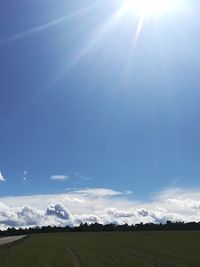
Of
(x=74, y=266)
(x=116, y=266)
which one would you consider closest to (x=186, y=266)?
(x=116, y=266)

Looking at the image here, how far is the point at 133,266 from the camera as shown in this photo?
29.8 metres

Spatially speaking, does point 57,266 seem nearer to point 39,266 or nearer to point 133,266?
point 39,266

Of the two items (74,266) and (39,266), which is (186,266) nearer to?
(74,266)

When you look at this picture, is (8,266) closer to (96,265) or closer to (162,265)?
(96,265)

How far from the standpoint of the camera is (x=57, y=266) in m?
29.9

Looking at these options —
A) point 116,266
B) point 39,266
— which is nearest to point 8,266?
point 39,266

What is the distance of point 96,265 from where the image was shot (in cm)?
3053

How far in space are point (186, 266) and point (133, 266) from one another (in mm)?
3338

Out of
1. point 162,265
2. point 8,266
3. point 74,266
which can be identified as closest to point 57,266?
point 74,266

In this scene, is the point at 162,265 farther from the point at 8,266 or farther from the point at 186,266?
the point at 8,266

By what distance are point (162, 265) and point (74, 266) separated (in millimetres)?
5655

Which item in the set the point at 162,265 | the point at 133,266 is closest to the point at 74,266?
the point at 133,266

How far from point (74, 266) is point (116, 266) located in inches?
107

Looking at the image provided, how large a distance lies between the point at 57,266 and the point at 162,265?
674 cm
